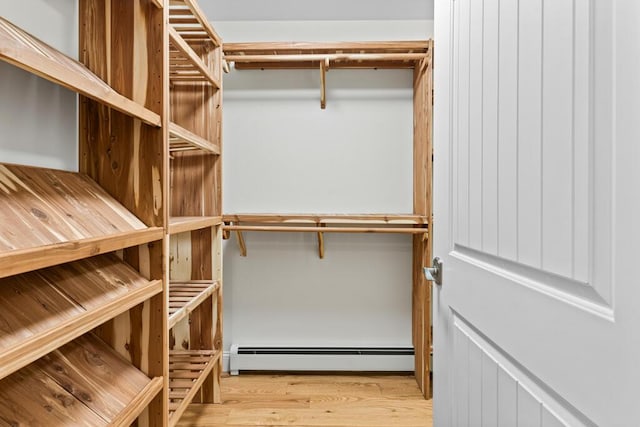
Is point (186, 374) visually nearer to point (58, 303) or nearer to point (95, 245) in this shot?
point (58, 303)

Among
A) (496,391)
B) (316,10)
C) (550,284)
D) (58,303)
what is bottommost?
(496,391)

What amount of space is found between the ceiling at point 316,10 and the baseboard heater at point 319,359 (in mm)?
1988

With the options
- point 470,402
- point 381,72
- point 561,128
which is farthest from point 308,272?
point 561,128

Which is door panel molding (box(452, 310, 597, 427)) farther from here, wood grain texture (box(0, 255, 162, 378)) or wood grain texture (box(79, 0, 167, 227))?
wood grain texture (box(79, 0, 167, 227))

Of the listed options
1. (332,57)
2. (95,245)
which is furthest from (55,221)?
(332,57)

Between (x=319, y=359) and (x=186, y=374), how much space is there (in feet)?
2.87

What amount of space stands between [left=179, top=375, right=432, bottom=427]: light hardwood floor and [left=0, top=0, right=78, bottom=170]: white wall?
1.39 meters

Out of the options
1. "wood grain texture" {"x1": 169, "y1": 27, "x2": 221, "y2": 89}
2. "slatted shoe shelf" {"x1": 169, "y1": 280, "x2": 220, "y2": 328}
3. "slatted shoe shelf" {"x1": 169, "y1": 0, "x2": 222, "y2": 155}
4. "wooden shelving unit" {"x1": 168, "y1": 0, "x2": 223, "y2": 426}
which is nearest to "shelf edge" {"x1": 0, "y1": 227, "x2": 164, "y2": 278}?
"slatted shoe shelf" {"x1": 169, "y1": 280, "x2": 220, "y2": 328}

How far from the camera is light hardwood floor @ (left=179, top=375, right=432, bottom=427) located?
6.56 ft

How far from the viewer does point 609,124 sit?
1.62 ft

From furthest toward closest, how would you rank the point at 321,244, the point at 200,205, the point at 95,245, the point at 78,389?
the point at 321,244 → the point at 200,205 → the point at 78,389 → the point at 95,245

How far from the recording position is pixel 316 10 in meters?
2.44

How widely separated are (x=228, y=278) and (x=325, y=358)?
2.52ft

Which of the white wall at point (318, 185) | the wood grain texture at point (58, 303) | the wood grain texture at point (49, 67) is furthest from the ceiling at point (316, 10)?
the wood grain texture at point (58, 303)
